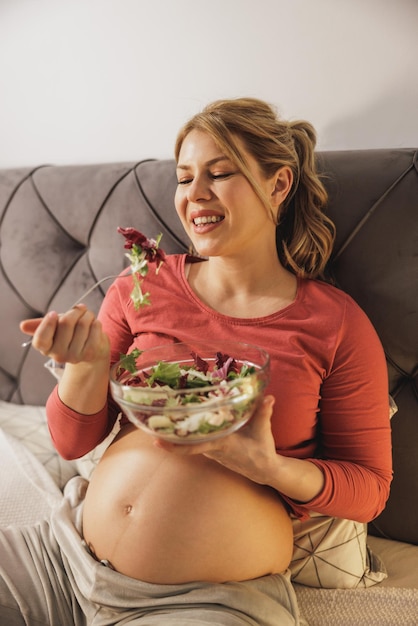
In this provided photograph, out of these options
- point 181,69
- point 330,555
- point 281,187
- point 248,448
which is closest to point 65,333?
point 248,448

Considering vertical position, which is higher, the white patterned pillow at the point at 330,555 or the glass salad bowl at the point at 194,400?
A: the glass salad bowl at the point at 194,400

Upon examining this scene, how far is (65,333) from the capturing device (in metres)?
0.82

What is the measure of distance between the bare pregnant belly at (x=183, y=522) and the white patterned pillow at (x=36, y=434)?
0.38 m

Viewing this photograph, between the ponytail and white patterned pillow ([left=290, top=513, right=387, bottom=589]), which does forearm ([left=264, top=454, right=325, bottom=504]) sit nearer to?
white patterned pillow ([left=290, top=513, right=387, bottom=589])

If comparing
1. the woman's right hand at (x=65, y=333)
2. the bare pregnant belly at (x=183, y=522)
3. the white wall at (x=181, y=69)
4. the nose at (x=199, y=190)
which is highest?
the white wall at (x=181, y=69)

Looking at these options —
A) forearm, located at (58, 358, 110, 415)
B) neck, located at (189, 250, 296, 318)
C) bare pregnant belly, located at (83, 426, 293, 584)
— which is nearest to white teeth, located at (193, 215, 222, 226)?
neck, located at (189, 250, 296, 318)

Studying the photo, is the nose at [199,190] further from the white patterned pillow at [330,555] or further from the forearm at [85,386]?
the white patterned pillow at [330,555]

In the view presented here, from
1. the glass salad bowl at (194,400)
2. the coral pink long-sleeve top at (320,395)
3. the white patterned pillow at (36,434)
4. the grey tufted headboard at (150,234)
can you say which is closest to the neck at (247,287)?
the coral pink long-sleeve top at (320,395)

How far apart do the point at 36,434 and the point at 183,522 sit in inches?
27.4

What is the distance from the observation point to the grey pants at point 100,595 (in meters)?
0.87

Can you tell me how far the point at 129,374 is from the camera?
3.11ft

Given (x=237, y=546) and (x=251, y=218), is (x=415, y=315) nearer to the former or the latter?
(x=251, y=218)

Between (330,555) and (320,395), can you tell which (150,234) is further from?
(330,555)

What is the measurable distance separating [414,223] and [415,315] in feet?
0.62
